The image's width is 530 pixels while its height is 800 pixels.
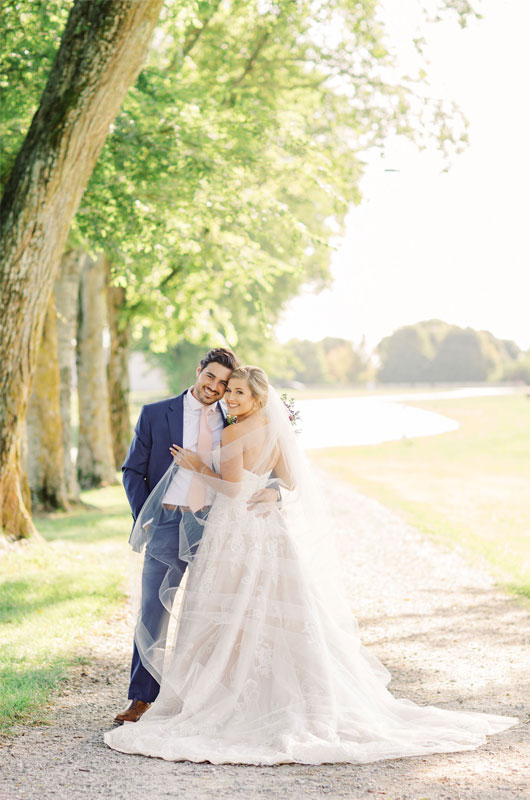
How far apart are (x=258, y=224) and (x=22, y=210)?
4677 mm

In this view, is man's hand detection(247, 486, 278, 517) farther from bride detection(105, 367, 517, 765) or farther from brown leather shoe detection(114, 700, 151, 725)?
brown leather shoe detection(114, 700, 151, 725)

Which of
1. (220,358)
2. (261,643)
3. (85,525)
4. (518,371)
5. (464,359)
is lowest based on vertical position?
(85,525)

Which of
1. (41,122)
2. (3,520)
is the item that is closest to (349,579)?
(3,520)

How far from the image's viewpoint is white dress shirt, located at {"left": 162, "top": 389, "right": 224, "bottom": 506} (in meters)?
5.16

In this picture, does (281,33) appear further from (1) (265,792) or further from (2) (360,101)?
(1) (265,792)

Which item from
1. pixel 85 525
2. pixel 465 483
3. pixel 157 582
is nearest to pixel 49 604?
pixel 157 582

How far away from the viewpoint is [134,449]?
528 centimetres

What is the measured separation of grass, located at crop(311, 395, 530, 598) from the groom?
5.61 meters

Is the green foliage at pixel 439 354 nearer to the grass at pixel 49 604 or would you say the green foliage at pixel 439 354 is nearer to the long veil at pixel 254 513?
the grass at pixel 49 604

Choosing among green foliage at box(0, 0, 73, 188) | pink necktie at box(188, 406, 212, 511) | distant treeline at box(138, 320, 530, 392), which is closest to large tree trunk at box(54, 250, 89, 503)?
green foliage at box(0, 0, 73, 188)

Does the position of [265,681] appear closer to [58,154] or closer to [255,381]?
[255,381]

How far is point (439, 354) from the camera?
113 meters

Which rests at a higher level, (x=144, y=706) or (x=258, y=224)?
(x=258, y=224)

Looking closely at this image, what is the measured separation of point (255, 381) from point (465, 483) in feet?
65.9
